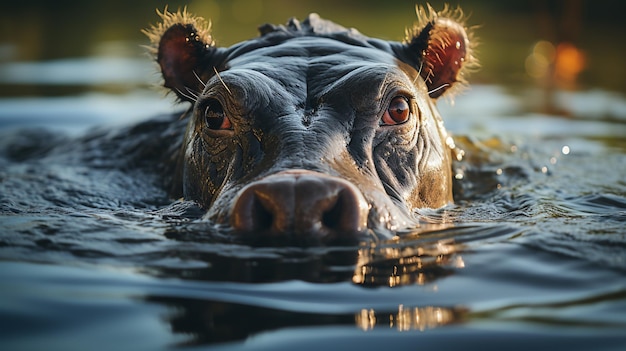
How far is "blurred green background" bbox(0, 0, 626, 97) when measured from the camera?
50.8 ft

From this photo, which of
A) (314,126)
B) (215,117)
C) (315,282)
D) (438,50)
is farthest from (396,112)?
(315,282)

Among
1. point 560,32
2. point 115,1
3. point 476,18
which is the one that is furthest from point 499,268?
point 115,1

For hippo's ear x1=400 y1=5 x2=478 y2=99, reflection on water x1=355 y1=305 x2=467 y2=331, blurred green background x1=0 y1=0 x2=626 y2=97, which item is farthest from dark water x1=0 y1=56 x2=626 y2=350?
blurred green background x1=0 y1=0 x2=626 y2=97

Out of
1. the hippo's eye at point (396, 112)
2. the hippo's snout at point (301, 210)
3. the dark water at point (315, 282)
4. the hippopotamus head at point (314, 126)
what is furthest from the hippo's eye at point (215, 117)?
the hippo's snout at point (301, 210)

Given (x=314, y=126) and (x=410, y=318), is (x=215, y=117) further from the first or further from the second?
(x=410, y=318)

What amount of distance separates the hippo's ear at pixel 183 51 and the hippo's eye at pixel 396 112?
5.31 ft

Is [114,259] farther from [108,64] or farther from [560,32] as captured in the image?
[108,64]

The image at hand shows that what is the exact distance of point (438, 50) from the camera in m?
6.61

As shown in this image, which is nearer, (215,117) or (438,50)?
(215,117)

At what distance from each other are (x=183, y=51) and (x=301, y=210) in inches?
118

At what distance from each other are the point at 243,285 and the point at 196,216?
5.61 feet

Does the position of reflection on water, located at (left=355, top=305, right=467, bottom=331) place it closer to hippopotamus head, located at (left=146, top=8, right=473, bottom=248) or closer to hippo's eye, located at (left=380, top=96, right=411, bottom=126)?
hippopotamus head, located at (left=146, top=8, right=473, bottom=248)

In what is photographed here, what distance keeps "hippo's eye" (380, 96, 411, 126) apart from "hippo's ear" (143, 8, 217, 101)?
162cm

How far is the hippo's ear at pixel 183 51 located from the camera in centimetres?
659
